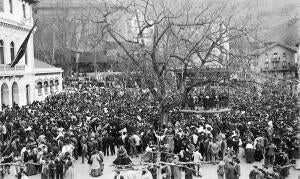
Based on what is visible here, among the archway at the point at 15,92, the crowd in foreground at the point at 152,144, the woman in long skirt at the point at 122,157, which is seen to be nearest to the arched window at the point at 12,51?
the archway at the point at 15,92

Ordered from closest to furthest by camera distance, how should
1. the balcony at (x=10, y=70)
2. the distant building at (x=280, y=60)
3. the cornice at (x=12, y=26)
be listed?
the balcony at (x=10, y=70) → the cornice at (x=12, y=26) → the distant building at (x=280, y=60)

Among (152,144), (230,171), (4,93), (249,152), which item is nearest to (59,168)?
(152,144)

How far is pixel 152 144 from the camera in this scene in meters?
17.5

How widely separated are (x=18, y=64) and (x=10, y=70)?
2145 mm

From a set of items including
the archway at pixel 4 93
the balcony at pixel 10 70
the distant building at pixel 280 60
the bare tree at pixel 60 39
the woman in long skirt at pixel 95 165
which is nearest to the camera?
the woman in long skirt at pixel 95 165

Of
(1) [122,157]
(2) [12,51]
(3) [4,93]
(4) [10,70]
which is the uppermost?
(2) [12,51]

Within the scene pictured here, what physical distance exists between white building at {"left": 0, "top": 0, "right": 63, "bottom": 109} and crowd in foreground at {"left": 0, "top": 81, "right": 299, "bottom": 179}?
920 centimetres

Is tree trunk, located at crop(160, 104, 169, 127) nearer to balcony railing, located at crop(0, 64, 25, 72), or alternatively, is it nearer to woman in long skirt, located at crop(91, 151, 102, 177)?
woman in long skirt, located at crop(91, 151, 102, 177)

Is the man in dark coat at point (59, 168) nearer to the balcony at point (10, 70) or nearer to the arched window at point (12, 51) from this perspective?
the balcony at point (10, 70)

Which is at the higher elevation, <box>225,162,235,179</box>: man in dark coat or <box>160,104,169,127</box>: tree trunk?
<box>160,104,169,127</box>: tree trunk

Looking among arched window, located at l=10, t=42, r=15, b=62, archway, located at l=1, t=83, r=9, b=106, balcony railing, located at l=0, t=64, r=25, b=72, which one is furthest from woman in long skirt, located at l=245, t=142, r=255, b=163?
arched window, located at l=10, t=42, r=15, b=62

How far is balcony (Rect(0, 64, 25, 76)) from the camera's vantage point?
33906 mm

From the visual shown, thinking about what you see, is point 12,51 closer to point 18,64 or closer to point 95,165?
point 18,64

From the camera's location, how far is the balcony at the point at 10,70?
111ft
